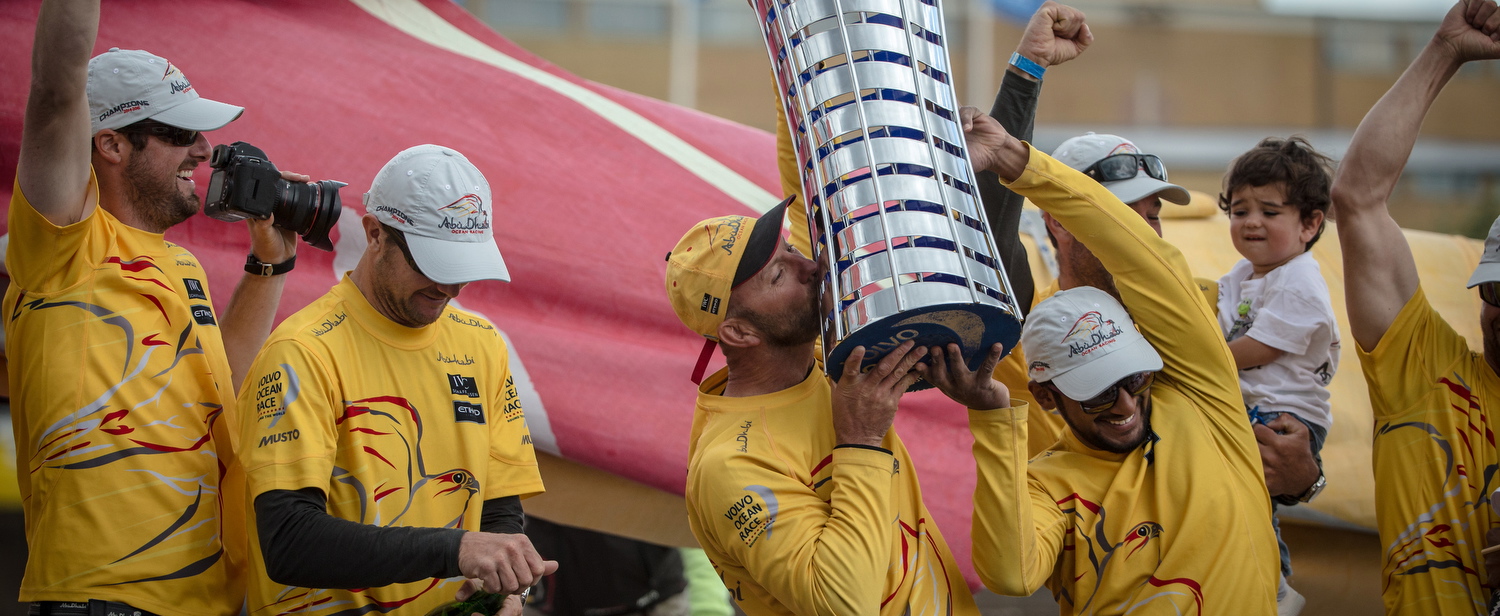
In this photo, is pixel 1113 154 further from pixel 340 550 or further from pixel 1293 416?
pixel 340 550

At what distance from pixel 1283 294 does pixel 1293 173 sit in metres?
0.31

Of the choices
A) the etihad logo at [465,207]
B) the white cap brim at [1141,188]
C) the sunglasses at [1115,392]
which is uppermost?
Result: the white cap brim at [1141,188]

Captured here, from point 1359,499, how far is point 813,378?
2208 millimetres

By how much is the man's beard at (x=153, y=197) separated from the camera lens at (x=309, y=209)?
0.20 m

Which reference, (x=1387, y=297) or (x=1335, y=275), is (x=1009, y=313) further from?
(x=1335, y=275)

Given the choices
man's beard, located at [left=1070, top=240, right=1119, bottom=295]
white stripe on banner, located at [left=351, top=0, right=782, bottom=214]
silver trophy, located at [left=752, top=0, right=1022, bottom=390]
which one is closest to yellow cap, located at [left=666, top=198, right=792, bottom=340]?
silver trophy, located at [left=752, top=0, right=1022, bottom=390]

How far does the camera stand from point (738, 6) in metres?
18.6

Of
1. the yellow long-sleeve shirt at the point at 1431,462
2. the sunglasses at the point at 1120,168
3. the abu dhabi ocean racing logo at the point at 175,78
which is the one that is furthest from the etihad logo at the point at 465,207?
the yellow long-sleeve shirt at the point at 1431,462

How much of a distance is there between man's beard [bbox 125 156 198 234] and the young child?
94.3 inches

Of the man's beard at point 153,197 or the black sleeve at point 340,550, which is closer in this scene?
the black sleeve at point 340,550

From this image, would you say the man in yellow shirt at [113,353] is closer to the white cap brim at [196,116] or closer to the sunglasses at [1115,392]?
the white cap brim at [196,116]

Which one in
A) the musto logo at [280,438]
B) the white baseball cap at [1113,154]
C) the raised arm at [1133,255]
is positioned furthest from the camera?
the white baseball cap at [1113,154]

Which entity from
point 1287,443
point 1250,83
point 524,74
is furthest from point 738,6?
point 1287,443

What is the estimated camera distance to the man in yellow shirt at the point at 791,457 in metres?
1.89
